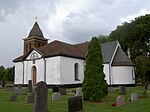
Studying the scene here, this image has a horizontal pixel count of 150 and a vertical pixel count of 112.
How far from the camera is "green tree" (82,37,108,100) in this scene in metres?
17.0

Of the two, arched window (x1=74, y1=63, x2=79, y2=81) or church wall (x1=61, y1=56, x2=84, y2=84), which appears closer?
church wall (x1=61, y1=56, x2=84, y2=84)

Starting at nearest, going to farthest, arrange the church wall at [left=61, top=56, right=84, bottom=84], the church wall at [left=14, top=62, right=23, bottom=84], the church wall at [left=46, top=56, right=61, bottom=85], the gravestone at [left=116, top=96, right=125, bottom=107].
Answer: the gravestone at [left=116, top=96, right=125, bottom=107] < the church wall at [left=46, top=56, right=61, bottom=85] < the church wall at [left=61, top=56, right=84, bottom=84] < the church wall at [left=14, top=62, right=23, bottom=84]

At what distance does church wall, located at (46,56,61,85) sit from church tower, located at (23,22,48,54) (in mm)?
9598

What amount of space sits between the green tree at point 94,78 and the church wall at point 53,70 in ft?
47.1

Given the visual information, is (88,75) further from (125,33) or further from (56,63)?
(125,33)

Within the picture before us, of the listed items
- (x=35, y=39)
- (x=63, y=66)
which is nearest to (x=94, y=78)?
(x=63, y=66)

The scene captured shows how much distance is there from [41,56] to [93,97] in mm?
18517

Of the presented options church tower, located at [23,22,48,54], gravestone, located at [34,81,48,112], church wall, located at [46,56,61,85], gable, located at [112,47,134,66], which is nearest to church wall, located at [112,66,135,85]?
gable, located at [112,47,134,66]

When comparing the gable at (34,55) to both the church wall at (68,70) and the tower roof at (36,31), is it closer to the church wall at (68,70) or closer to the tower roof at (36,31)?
the church wall at (68,70)

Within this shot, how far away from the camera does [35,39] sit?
42.4 metres

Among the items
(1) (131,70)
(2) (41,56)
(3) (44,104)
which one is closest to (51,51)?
(2) (41,56)

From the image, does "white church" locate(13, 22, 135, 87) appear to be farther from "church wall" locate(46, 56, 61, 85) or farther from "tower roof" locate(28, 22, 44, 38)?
"tower roof" locate(28, 22, 44, 38)

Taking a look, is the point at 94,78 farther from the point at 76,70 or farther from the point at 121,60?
the point at 121,60

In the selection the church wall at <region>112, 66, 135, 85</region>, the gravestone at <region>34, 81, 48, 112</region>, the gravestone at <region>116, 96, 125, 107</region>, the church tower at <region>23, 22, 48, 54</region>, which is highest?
the church tower at <region>23, 22, 48, 54</region>
